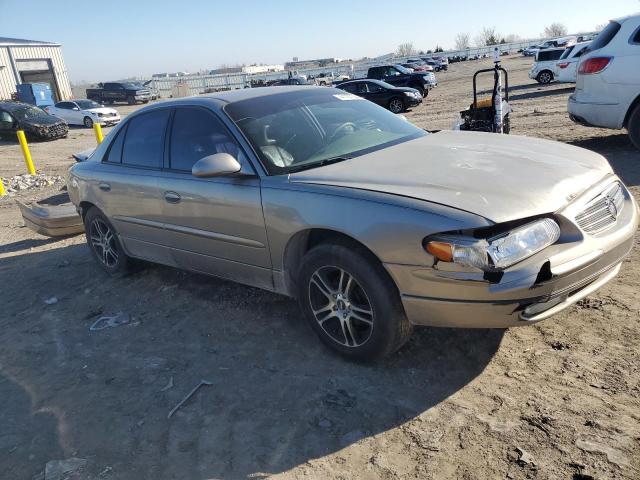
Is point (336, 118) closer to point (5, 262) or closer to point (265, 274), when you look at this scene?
point (265, 274)

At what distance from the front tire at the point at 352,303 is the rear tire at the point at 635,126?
20.5 ft

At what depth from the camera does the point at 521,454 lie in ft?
7.89

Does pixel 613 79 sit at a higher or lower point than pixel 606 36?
lower

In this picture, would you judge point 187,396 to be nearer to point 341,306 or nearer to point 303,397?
point 303,397

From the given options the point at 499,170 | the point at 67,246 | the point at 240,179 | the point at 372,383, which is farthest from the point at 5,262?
the point at 499,170

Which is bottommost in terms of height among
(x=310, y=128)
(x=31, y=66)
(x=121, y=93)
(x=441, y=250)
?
(x=441, y=250)

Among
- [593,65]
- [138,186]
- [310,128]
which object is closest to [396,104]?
[593,65]

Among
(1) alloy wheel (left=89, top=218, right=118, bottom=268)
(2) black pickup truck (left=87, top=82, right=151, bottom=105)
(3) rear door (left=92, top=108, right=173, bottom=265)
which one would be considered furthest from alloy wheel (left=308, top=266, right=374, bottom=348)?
(2) black pickup truck (left=87, top=82, right=151, bottom=105)

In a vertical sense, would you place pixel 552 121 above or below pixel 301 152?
below

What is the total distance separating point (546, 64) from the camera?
23344 millimetres

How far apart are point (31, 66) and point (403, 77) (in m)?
30.7

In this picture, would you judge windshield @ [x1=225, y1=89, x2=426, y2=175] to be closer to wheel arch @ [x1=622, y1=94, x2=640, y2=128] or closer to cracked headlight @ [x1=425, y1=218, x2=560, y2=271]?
cracked headlight @ [x1=425, y1=218, x2=560, y2=271]

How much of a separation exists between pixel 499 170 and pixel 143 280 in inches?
144

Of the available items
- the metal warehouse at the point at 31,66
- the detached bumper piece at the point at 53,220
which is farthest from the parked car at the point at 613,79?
the metal warehouse at the point at 31,66
